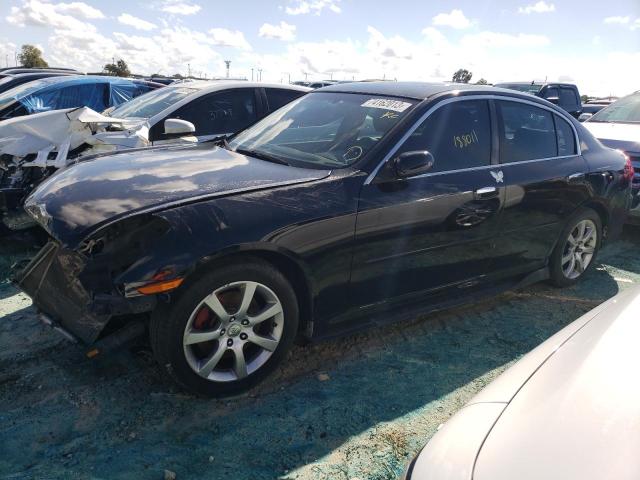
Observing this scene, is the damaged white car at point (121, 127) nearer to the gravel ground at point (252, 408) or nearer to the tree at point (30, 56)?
the gravel ground at point (252, 408)

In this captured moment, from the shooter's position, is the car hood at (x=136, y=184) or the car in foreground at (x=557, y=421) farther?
the car hood at (x=136, y=184)

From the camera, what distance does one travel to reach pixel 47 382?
292 centimetres

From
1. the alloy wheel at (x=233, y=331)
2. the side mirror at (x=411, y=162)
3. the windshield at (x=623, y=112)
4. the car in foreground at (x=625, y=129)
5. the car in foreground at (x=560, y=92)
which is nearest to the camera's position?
the alloy wheel at (x=233, y=331)

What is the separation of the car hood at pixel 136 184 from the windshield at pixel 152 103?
3263 mm

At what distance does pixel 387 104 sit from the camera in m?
3.52

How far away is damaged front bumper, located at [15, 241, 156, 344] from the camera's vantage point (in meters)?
2.43

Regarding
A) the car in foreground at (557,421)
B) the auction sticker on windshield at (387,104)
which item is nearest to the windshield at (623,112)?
the auction sticker on windshield at (387,104)

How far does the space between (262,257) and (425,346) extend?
1431 mm

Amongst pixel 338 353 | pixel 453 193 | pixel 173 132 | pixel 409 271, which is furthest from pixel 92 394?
pixel 173 132

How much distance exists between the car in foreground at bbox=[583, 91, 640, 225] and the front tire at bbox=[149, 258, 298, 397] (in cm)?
431

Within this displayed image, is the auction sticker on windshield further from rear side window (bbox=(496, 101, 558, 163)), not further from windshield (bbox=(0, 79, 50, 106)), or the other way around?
windshield (bbox=(0, 79, 50, 106))

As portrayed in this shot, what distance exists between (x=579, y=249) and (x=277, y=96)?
4.12 meters

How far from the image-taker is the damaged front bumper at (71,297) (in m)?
2.43

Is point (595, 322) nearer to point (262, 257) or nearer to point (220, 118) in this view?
point (262, 257)
